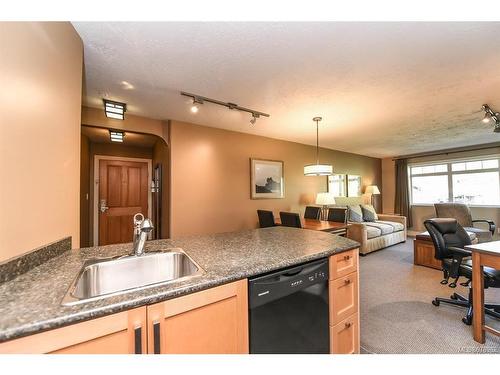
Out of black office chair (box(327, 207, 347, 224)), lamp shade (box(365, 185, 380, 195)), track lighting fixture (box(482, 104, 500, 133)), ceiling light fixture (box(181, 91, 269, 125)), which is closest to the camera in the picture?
ceiling light fixture (box(181, 91, 269, 125))

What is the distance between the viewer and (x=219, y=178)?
371 cm

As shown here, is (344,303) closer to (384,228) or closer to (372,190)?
(384,228)

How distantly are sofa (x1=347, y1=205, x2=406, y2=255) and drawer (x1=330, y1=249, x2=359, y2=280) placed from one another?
2900mm

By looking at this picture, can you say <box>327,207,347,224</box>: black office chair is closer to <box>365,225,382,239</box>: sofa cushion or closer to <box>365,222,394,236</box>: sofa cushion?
<box>365,225,382,239</box>: sofa cushion

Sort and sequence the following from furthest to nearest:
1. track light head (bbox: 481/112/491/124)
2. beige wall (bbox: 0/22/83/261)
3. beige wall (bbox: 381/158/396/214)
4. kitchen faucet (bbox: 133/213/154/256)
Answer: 1. beige wall (bbox: 381/158/396/214)
2. track light head (bbox: 481/112/491/124)
3. kitchen faucet (bbox: 133/213/154/256)
4. beige wall (bbox: 0/22/83/261)

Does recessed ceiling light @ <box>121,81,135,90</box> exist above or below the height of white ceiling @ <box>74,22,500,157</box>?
above

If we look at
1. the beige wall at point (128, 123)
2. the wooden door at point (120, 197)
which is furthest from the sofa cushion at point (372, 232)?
the wooden door at point (120, 197)

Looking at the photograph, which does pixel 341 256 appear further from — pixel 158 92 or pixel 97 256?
pixel 158 92

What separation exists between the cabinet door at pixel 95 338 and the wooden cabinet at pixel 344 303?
3.52 feet

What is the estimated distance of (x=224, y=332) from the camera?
95 cm

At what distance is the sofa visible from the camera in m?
4.07

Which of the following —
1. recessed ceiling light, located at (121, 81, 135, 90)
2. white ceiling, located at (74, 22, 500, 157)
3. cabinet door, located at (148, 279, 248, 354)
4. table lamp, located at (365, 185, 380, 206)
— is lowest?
cabinet door, located at (148, 279, 248, 354)

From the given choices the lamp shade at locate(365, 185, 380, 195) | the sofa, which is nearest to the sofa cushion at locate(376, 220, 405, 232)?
the sofa
